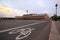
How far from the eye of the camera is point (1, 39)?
861cm

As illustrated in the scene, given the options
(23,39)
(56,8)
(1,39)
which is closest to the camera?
(1,39)

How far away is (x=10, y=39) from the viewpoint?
28.9 feet

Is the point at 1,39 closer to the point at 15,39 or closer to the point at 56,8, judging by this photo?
the point at 15,39

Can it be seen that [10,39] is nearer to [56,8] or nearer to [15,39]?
[15,39]

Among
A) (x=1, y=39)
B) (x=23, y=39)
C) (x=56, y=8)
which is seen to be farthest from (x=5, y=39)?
(x=56, y=8)

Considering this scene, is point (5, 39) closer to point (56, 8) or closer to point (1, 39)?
point (1, 39)

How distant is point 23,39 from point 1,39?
1508 millimetres

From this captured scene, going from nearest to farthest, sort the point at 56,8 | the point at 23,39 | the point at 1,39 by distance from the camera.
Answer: the point at 1,39 → the point at 23,39 → the point at 56,8

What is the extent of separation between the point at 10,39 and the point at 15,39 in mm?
350

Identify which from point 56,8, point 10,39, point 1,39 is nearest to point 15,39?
point 10,39

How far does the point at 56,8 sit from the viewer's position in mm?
78438

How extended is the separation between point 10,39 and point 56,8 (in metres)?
72.0

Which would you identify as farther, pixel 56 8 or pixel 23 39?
pixel 56 8

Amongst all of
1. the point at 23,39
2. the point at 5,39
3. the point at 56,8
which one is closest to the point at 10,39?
the point at 5,39
